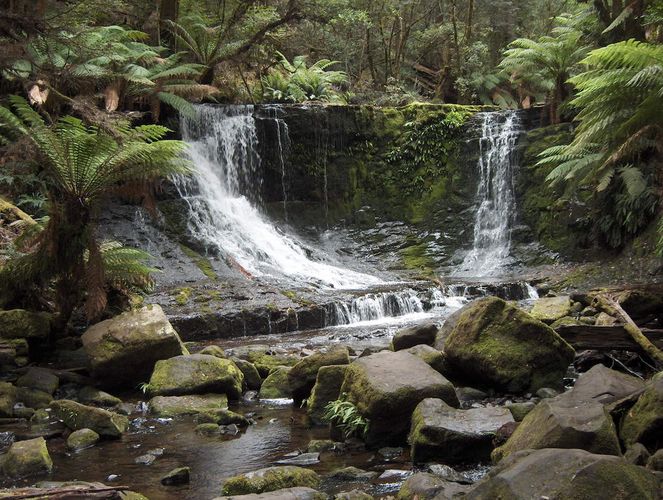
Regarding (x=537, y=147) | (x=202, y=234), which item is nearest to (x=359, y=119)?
(x=537, y=147)

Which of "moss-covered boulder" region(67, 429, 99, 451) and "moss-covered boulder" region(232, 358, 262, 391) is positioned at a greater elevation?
"moss-covered boulder" region(67, 429, 99, 451)

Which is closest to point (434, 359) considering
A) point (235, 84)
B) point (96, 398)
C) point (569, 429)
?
point (569, 429)

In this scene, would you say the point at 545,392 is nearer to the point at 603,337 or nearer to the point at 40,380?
the point at 603,337

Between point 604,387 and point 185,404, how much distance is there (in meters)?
3.69

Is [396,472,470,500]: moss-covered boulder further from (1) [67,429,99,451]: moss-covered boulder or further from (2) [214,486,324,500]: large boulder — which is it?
(1) [67,429,99,451]: moss-covered boulder

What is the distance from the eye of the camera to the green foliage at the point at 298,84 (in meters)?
17.7

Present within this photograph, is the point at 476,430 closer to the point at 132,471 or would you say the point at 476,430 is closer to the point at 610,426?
the point at 610,426

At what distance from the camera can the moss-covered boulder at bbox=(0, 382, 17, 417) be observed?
5.62 m

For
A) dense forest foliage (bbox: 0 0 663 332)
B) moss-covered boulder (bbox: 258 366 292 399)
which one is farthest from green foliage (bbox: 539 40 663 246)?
moss-covered boulder (bbox: 258 366 292 399)

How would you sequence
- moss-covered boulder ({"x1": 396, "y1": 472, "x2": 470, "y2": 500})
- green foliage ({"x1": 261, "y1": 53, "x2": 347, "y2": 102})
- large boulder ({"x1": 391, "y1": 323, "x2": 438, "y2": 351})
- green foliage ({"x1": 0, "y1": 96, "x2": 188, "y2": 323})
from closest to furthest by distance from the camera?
moss-covered boulder ({"x1": 396, "y1": 472, "x2": 470, "y2": 500}) → green foliage ({"x1": 0, "y1": 96, "x2": 188, "y2": 323}) → large boulder ({"x1": 391, "y1": 323, "x2": 438, "y2": 351}) → green foliage ({"x1": 261, "y1": 53, "x2": 347, "y2": 102})

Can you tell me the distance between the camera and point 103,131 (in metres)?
6.66

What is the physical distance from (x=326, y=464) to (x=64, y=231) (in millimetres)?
4038

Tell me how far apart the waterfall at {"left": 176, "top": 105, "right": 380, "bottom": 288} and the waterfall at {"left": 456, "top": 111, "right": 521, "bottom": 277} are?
340cm

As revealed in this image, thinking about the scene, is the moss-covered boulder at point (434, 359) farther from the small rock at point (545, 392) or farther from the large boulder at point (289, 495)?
the large boulder at point (289, 495)
